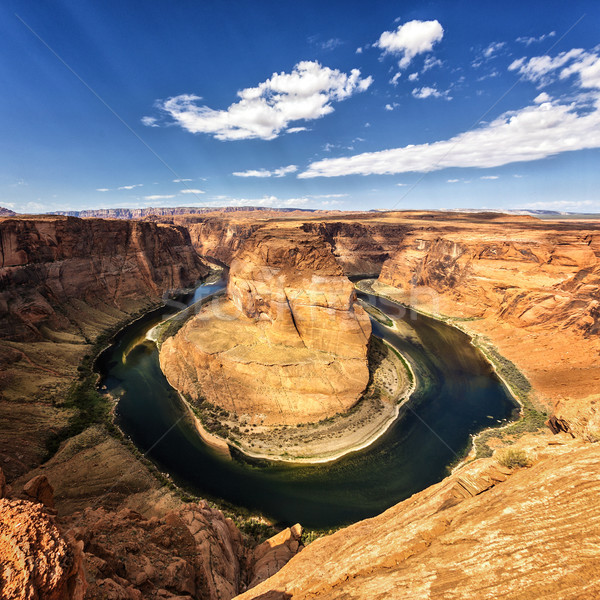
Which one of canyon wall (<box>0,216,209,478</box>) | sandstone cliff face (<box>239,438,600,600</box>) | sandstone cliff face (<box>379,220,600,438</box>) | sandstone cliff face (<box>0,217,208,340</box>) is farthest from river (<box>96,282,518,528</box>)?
sandstone cliff face (<box>0,217,208,340</box>)

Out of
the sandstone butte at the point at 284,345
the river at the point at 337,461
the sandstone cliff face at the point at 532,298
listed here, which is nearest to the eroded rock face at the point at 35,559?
the river at the point at 337,461

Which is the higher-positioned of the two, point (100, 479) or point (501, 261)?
point (501, 261)

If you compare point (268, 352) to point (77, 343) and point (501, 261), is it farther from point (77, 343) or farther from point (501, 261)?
point (501, 261)

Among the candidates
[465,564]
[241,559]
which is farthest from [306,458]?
[465,564]

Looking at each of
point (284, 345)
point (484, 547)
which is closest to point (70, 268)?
point (284, 345)

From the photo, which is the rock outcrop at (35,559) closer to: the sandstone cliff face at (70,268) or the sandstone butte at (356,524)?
the sandstone butte at (356,524)

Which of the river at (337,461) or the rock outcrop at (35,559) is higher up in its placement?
the rock outcrop at (35,559)
